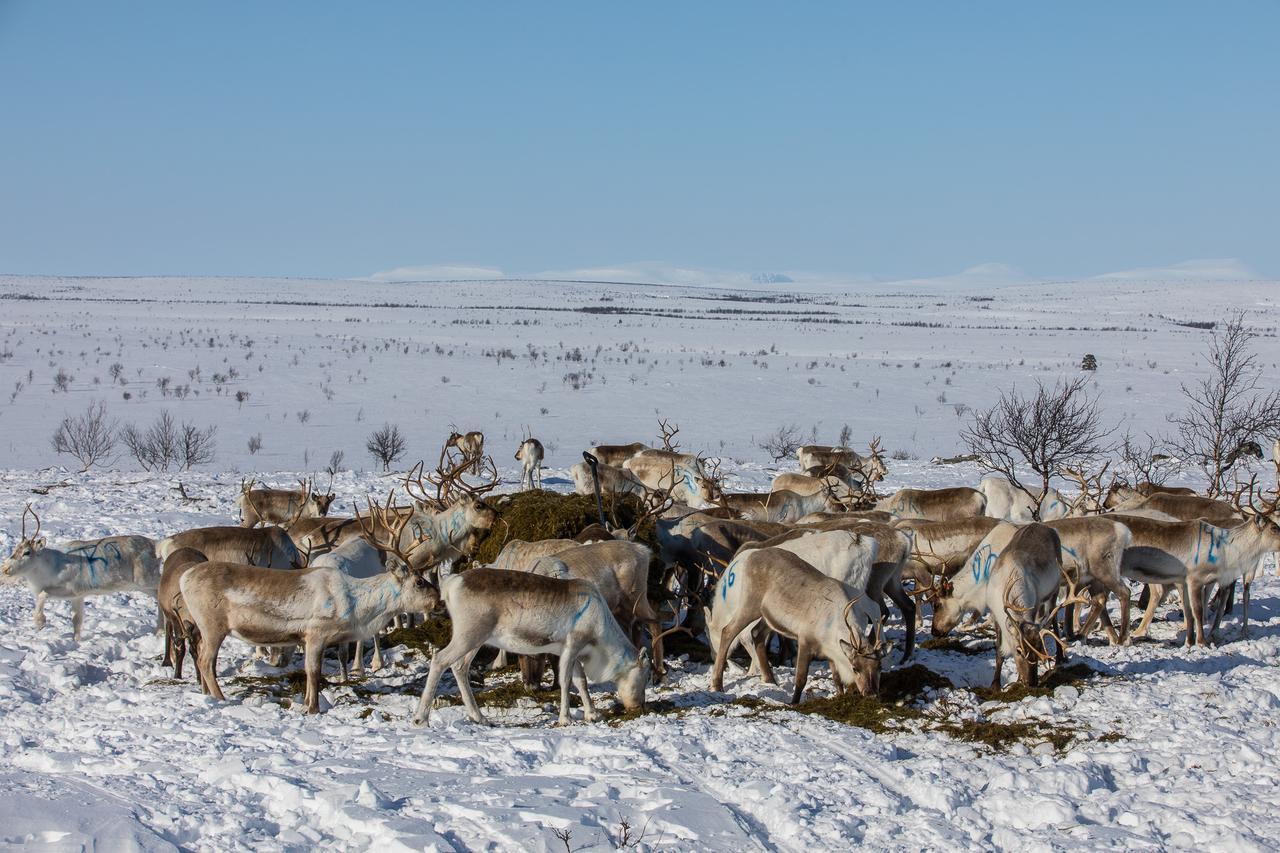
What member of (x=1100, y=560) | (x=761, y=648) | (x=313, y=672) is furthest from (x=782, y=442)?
(x=313, y=672)

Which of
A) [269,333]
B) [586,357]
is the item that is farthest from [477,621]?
[269,333]

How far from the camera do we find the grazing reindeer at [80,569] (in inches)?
413

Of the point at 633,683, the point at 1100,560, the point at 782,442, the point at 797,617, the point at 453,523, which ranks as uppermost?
the point at 453,523

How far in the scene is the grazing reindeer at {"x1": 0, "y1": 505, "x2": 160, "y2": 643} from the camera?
413 inches

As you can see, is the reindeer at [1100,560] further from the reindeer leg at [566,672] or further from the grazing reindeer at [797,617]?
the reindeer leg at [566,672]

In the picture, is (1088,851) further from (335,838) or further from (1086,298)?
(1086,298)

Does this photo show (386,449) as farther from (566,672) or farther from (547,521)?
(566,672)

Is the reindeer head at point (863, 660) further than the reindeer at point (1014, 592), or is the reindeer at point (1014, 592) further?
the reindeer at point (1014, 592)

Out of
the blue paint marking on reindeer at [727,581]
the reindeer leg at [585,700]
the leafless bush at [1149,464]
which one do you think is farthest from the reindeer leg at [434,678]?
the leafless bush at [1149,464]

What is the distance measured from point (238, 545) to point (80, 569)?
149cm

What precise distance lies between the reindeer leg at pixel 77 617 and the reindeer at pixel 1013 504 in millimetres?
10818

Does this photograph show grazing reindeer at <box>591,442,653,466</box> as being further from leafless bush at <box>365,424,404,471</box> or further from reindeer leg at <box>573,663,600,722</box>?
reindeer leg at <box>573,663,600,722</box>

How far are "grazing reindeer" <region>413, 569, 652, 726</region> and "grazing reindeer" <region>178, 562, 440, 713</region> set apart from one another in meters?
0.71

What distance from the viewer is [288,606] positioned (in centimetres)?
888
